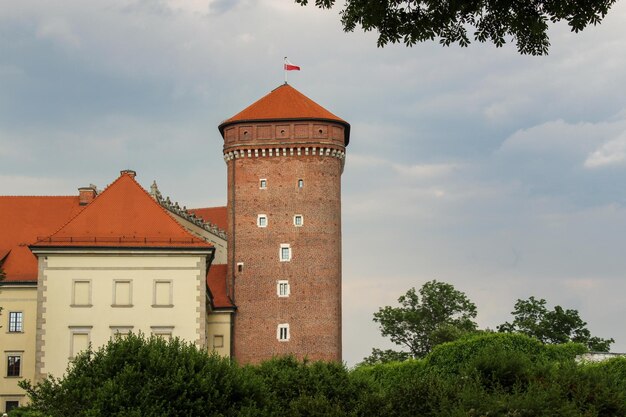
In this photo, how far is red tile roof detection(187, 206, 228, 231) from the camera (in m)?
83.5

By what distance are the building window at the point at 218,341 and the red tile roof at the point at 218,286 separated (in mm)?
1848

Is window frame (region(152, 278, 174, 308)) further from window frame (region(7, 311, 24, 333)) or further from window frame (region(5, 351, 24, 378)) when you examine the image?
window frame (region(5, 351, 24, 378))

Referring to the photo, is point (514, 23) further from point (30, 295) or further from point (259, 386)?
point (30, 295)

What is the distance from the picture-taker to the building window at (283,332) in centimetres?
6775

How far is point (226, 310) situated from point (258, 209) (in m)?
6.79

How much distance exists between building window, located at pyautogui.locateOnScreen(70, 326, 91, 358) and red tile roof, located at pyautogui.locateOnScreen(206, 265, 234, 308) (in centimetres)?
1118

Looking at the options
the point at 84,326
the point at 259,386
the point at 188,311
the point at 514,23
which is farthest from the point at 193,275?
the point at 514,23

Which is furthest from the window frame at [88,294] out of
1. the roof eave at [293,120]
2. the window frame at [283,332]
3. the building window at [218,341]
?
the roof eave at [293,120]

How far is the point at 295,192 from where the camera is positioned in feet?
230

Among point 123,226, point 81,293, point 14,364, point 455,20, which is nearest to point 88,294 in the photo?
point 81,293

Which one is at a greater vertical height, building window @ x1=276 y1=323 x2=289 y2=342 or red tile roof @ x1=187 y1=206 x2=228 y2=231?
red tile roof @ x1=187 y1=206 x2=228 y2=231

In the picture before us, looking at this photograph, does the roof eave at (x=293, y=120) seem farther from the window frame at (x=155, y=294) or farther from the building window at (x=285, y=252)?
the window frame at (x=155, y=294)

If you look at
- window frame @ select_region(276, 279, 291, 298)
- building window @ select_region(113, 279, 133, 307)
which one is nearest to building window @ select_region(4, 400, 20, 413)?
building window @ select_region(113, 279, 133, 307)

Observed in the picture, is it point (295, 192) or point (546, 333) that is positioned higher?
point (295, 192)
